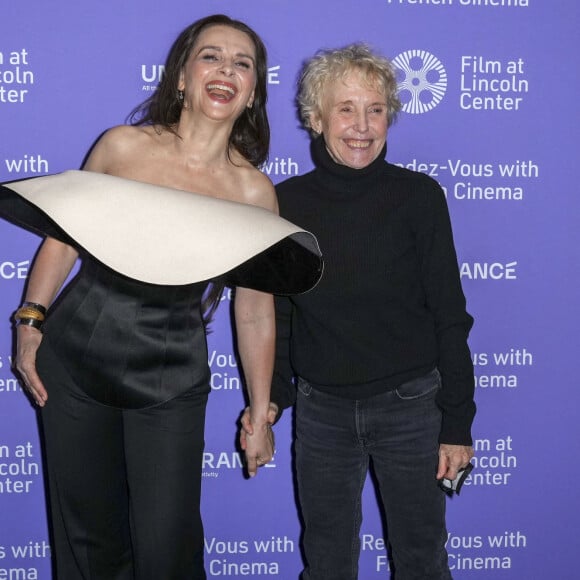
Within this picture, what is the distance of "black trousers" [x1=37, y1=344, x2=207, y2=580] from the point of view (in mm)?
1368

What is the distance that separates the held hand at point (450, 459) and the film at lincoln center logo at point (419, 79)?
869 mm

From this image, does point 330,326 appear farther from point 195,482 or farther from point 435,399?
point 195,482

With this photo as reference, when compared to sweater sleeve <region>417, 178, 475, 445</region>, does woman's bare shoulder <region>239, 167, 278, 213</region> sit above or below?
above

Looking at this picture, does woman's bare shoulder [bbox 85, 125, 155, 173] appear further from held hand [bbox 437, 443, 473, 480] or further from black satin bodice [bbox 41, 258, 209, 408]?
held hand [bbox 437, 443, 473, 480]

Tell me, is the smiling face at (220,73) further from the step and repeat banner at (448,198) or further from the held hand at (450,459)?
the held hand at (450,459)

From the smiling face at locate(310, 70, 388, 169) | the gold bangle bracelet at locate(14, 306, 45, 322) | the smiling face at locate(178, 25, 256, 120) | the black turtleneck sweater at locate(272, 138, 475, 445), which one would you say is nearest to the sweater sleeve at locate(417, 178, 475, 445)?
the black turtleneck sweater at locate(272, 138, 475, 445)

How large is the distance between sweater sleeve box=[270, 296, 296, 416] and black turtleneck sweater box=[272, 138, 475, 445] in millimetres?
130

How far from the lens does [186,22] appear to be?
181 centimetres

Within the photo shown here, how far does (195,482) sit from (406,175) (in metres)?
0.76

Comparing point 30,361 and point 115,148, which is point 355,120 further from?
point 30,361

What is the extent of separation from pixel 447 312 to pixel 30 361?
826mm

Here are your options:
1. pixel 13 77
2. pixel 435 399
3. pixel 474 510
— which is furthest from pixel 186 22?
pixel 474 510

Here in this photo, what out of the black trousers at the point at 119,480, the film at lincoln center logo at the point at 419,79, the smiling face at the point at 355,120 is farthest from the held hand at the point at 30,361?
the film at lincoln center logo at the point at 419,79

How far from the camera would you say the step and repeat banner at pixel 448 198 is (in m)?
1.81
